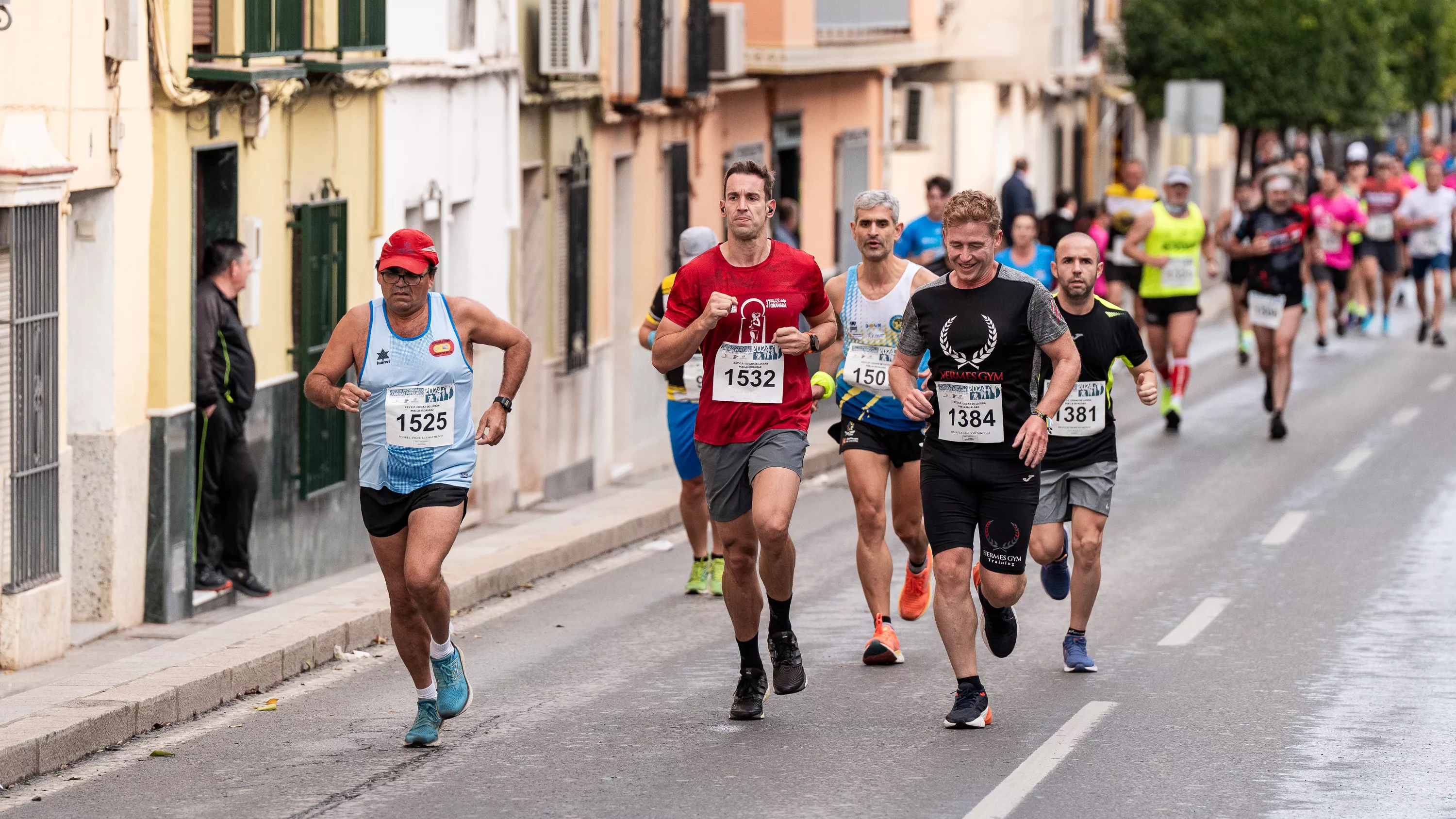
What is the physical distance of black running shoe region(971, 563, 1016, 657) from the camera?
941cm

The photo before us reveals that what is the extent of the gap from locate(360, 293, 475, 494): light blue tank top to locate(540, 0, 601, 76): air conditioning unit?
946cm

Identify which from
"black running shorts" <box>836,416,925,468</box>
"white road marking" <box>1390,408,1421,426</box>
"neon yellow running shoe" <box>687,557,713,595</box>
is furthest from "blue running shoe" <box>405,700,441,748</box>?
"white road marking" <box>1390,408,1421,426</box>

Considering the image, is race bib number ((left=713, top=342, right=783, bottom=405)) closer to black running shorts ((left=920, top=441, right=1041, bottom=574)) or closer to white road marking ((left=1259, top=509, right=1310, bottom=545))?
black running shorts ((left=920, top=441, right=1041, bottom=574))

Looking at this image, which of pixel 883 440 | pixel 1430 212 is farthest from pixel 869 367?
pixel 1430 212

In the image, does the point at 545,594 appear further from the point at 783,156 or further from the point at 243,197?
the point at 783,156

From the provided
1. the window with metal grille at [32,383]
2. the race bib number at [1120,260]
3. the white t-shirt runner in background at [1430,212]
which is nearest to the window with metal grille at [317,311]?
the window with metal grille at [32,383]

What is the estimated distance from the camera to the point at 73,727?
354 inches

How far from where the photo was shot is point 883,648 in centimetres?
1059

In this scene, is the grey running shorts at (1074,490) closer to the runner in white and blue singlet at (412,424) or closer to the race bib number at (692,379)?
the race bib number at (692,379)

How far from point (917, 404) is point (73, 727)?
10.2ft

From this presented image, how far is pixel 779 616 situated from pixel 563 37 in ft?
31.1

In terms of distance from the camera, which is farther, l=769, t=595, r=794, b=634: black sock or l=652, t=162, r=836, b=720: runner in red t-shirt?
l=769, t=595, r=794, b=634: black sock

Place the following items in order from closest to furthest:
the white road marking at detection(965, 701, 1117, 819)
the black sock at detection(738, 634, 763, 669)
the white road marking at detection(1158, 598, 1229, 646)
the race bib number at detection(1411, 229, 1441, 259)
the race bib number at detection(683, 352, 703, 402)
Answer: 1. the white road marking at detection(965, 701, 1117, 819)
2. the black sock at detection(738, 634, 763, 669)
3. the white road marking at detection(1158, 598, 1229, 646)
4. the race bib number at detection(683, 352, 703, 402)
5. the race bib number at detection(1411, 229, 1441, 259)

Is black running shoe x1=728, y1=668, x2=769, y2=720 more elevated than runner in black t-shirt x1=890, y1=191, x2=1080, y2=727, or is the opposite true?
runner in black t-shirt x1=890, y1=191, x2=1080, y2=727
